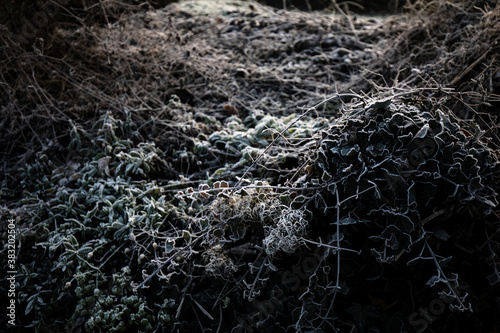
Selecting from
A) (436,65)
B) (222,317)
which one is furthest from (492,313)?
(436,65)

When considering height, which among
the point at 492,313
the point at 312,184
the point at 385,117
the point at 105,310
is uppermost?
the point at 385,117

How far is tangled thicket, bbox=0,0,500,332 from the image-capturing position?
175 cm

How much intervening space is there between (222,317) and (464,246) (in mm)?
1077

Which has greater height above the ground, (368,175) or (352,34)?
(368,175)

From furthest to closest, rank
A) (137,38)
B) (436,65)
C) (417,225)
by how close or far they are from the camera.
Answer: (137,38), (436,65), (417,225)

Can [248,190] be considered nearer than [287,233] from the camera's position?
No

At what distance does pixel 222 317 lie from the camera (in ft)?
6.27

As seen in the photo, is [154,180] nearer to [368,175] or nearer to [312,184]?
[312,184]

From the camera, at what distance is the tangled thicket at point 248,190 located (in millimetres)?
1746

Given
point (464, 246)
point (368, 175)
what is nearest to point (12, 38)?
point (368, 175)

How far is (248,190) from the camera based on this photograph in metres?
1.97

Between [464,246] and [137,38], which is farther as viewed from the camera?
[137,38]

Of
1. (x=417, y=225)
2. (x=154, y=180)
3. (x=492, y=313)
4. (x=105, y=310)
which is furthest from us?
(x=154, y=180)

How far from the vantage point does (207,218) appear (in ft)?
6.57
